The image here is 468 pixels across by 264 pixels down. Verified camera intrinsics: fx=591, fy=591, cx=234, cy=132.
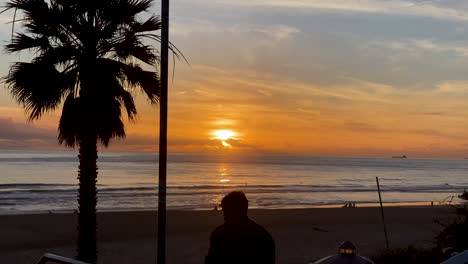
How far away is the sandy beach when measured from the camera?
18062mm

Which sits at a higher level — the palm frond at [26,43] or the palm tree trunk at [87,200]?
the palm frond at [26,43]

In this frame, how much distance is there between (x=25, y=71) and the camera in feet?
37.2

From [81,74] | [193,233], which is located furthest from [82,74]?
[193,233]

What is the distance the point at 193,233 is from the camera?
75.6 ft

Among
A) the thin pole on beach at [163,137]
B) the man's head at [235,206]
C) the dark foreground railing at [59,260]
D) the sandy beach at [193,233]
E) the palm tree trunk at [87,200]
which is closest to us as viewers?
the dark foreground railing at [59,260]

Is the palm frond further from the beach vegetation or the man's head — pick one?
the man's head

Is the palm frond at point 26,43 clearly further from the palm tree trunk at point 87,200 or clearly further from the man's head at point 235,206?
the man's head at point 235,206

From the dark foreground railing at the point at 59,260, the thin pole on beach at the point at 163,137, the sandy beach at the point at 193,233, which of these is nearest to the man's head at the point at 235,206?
the dark foreground railing at the point at 59,260

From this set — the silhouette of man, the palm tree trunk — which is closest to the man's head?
the silhouette of man

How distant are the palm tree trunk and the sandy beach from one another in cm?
524

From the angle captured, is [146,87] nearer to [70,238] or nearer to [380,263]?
[380,263]

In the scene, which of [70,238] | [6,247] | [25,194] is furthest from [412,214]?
[25,194]

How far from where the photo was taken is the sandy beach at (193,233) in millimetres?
18062

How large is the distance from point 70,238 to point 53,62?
11808 mm
